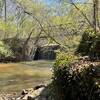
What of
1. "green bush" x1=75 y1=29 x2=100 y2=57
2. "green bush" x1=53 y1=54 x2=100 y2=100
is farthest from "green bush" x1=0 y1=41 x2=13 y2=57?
"green bush" x1=53 y1=54 x2=100 y2=100

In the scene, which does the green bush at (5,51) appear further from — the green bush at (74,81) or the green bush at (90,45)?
the green bush at (74,81)

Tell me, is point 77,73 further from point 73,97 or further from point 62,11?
point 62,11

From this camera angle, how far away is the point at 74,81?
728 centimetres

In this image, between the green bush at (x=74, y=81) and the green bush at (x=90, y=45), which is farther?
the green bush at (x=90, y=45)

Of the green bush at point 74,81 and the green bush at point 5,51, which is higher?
the green bush at point 5,51

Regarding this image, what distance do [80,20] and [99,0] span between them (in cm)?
400

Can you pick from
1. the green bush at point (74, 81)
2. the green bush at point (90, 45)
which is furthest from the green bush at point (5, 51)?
the green bush at point (74, 81)

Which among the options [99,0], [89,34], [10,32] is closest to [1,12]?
[10,32]

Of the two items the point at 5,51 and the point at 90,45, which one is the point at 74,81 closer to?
the point at 90,45

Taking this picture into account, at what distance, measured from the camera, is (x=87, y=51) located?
1242cm

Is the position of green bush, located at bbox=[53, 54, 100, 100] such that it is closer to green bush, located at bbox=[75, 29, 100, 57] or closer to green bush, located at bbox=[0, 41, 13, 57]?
green bush, located at bbox=[75, 29, 100, 57]

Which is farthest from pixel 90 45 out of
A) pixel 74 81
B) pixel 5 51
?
pixel 5 51

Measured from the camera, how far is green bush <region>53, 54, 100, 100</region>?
6805mm

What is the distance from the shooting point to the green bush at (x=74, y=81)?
6805mm
